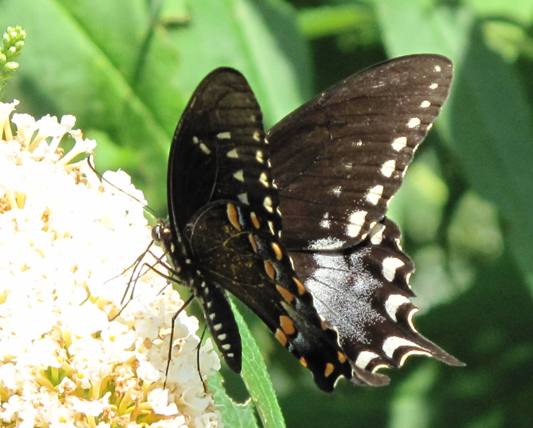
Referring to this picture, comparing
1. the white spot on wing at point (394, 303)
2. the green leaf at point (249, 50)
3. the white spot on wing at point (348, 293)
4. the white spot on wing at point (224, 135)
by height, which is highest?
the green leaf at point (249, 50)

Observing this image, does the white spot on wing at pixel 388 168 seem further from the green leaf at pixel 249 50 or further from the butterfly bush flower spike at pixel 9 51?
the butterfly bush flower spike at pixel 9 51

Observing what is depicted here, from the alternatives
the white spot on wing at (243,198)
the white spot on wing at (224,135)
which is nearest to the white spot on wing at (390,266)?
the white spot on wing at (243,198)

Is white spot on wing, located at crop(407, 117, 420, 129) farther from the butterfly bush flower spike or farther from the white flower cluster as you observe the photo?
the butterfly bush flower spike

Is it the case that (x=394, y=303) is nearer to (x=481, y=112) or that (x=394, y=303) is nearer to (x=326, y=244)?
(x=326, y=244)

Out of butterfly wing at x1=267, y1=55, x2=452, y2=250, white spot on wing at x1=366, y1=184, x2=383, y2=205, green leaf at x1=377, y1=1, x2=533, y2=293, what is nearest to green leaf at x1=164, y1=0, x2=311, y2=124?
green leaf at x1=377, y1=1, x2=533, y2=293

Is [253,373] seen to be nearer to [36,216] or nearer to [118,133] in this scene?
[36,216]

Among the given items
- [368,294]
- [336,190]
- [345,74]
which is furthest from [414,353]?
[345,74]
